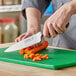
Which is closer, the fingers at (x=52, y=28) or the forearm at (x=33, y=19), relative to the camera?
the fingers at (x=52, y=28)

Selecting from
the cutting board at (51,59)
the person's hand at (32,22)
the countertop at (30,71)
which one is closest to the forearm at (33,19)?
the person's hand at (32,22)

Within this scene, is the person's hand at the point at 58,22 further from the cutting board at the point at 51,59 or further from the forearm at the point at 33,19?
the forearm at the point at 33,19

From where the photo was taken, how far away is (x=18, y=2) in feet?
6.79

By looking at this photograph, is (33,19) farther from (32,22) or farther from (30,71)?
(30,71)

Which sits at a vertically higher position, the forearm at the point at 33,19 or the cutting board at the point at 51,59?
the forearm at the point at 33,19

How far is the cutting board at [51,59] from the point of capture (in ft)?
2.76

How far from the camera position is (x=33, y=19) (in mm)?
1228

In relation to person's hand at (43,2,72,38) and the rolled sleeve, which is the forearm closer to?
the rolled sleeve

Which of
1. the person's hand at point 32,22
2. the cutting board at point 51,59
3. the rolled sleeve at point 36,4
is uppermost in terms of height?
the rolled sleeve at point 36,4

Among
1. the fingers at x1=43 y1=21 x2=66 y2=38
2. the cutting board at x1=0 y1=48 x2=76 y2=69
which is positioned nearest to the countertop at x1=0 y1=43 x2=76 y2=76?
the cutting board at x1=0 y1=48 x2=76 y2=69

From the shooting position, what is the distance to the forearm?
3.96ft

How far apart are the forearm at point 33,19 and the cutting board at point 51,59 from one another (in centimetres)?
16

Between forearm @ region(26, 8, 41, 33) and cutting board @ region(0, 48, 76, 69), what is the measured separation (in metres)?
0.16

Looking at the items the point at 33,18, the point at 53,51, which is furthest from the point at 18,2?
the point at 53,51
